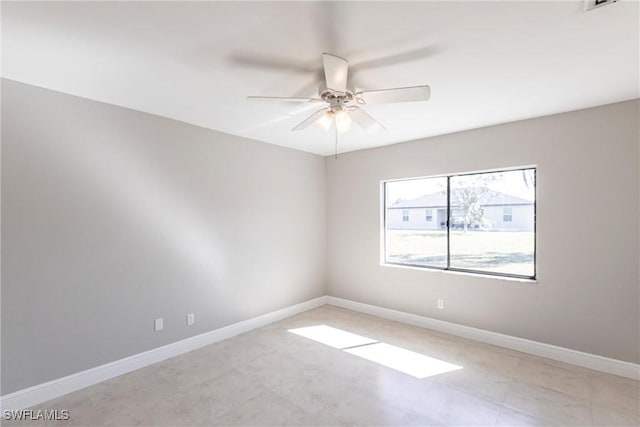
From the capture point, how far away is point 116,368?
269 cm

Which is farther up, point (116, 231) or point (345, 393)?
point (116, 231)

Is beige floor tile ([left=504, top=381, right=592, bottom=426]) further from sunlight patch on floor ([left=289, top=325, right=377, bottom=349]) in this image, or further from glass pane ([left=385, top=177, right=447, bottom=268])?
glass pane ([left=385, top=177, right=447, bottom=268])

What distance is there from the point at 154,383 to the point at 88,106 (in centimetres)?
247

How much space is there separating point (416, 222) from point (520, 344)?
1793 millimetres

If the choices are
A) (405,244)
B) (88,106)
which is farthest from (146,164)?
(405,244)

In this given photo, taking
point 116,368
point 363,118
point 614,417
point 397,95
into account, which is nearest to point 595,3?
point 397,95

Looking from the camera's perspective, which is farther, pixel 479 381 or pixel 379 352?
pixel 379 352

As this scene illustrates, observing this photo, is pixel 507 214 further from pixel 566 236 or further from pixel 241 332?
pixel 241 332

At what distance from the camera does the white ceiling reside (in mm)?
1544

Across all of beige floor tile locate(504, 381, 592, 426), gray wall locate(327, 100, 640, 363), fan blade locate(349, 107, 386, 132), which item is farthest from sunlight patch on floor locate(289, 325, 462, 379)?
fan blade locate(349, 107, 386, 132)

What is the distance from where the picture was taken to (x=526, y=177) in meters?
3.26

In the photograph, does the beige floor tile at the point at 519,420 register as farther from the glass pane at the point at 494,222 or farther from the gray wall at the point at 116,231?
the gray wall at the point at 116,231

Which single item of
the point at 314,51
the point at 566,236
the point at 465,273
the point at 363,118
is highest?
the point at 314,51

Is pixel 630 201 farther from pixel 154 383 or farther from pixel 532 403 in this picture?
pixel 154 383
